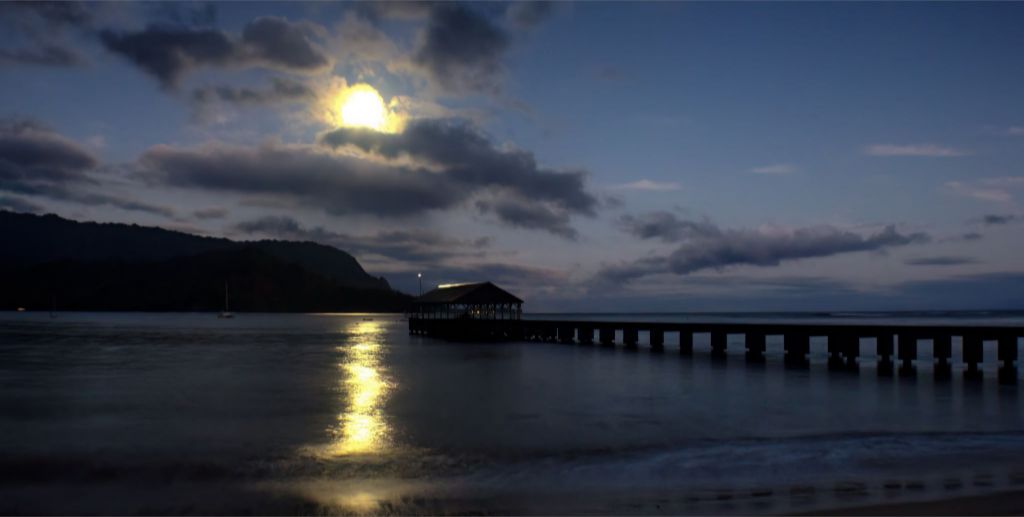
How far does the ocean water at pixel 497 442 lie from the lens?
1034 cm

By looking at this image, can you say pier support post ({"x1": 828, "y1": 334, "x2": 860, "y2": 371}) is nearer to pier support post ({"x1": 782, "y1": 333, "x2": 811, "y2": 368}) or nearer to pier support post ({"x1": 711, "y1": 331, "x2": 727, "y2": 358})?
pier support post ({"x1": 782, "y1": 333, "x2": 811, "y2": 368})

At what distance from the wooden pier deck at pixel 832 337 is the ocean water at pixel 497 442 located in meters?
1.97

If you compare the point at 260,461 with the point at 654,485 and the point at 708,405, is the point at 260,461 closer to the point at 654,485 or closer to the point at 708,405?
the point at 654,485

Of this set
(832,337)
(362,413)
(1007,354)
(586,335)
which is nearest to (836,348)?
(832,337)

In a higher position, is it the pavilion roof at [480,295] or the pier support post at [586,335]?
the pavilion roof at [480,295]

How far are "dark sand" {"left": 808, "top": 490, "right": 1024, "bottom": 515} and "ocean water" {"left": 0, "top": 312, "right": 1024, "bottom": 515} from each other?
42 cm

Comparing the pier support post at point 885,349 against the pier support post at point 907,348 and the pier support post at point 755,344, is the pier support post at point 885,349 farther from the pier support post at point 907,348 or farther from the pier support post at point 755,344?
the pier support post at point 755,344

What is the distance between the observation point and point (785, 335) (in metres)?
39.7

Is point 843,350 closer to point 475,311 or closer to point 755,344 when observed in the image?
point 755,344

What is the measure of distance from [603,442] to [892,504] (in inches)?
262

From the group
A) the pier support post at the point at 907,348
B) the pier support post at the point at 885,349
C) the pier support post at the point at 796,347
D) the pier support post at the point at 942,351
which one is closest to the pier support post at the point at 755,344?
the pier support post at the point at 796,347

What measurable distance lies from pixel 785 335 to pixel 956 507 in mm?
32190

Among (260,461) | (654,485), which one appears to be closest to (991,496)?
(654,485)

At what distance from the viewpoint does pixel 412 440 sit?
1530 centimetres
